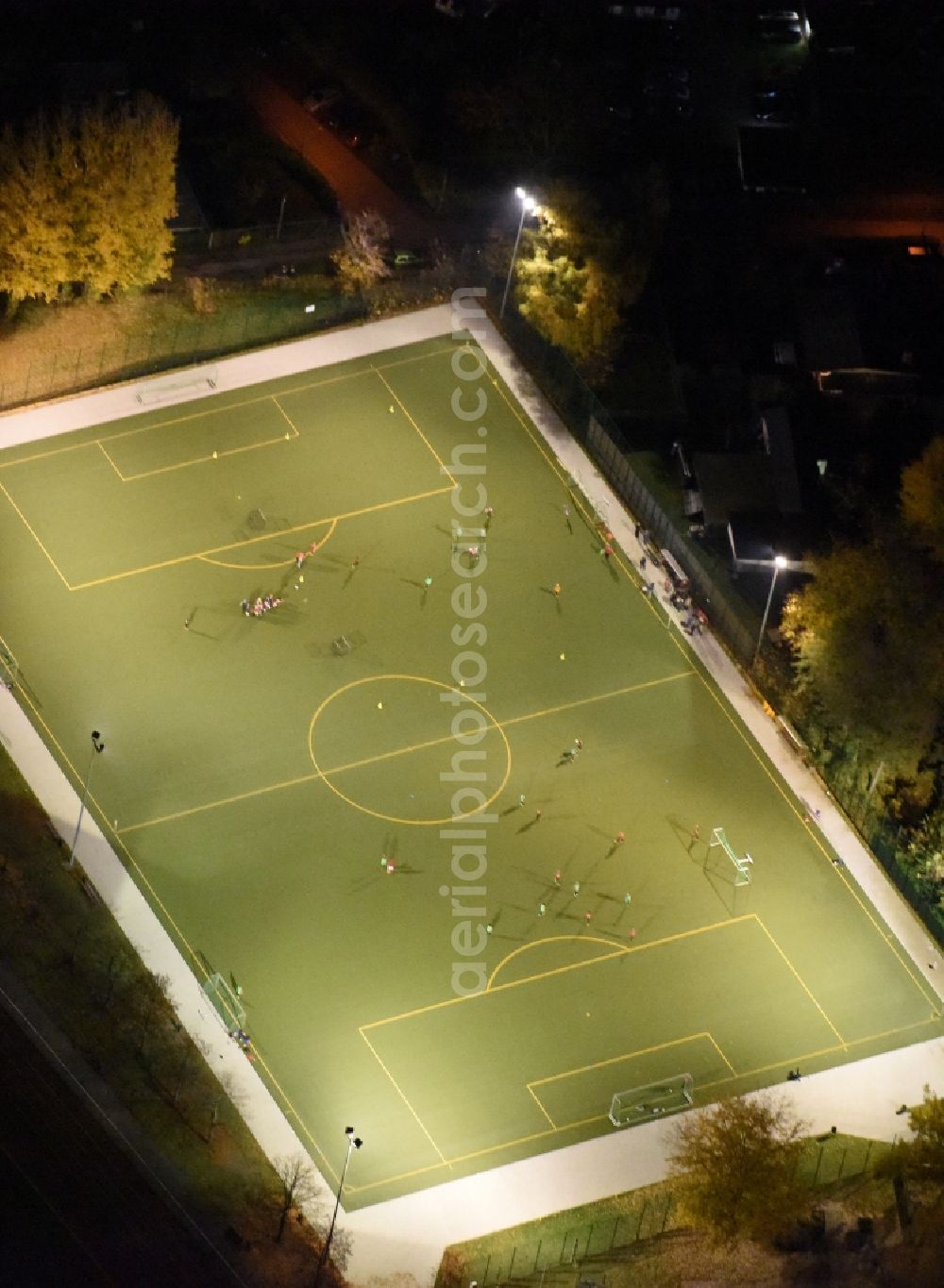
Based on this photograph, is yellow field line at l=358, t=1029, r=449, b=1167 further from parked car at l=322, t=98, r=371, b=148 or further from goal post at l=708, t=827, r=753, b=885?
parked car at l=322, t=98, r=371, b=148

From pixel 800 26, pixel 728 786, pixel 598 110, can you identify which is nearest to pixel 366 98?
pixel 598 110

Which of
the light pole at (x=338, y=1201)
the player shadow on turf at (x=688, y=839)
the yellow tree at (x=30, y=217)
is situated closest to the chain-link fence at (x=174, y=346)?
the yellow tree at (x=30, y=217)

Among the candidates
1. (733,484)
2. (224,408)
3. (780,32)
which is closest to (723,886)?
(733,484)

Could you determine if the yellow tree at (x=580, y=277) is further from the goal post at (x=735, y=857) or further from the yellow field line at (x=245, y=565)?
the goal post at (x=735, y=857)

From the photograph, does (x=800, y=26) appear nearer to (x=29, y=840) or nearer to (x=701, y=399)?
(x=701, y=399)

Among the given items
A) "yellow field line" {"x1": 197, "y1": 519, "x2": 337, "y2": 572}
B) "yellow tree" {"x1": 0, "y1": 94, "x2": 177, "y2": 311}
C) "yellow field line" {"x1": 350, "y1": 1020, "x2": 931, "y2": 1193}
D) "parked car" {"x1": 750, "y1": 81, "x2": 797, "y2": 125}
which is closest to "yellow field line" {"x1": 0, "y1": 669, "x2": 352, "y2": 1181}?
"yellow field line" {"x1": 350, "y1": 1020, "x2": 931, "y2": 1193}
